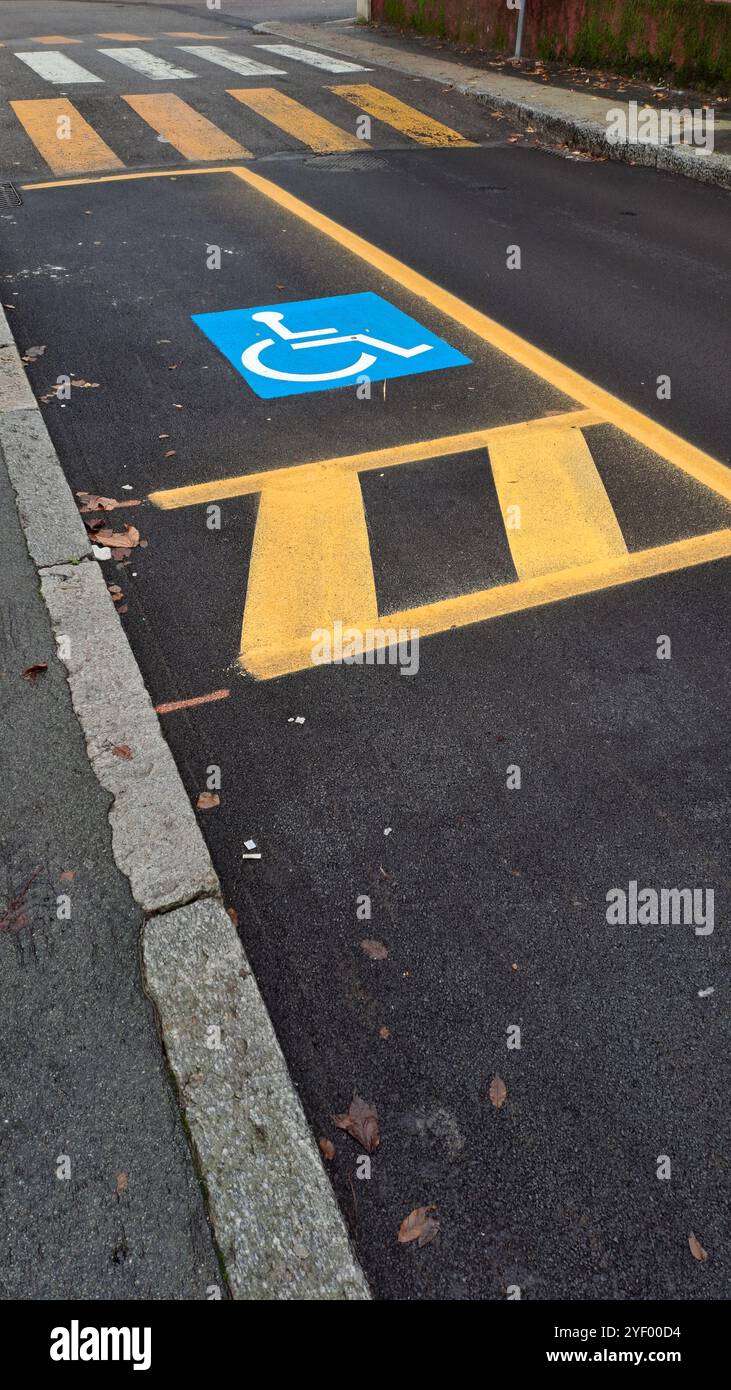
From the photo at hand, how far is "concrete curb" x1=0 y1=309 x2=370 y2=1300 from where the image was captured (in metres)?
2.48

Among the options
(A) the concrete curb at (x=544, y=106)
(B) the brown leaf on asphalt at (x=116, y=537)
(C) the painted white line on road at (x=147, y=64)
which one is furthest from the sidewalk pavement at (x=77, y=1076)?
(C) the painted white line on road at (x=147, y=64)

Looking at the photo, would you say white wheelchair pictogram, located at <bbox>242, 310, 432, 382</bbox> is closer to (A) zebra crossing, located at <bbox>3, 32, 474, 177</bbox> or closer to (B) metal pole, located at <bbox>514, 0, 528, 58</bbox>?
(A) zebra crossing, located at <bbox>3, 32, 474, 177</bbox>

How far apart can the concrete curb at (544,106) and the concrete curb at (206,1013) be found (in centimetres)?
1010

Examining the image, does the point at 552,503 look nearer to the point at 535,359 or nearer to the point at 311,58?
the point at 535,359

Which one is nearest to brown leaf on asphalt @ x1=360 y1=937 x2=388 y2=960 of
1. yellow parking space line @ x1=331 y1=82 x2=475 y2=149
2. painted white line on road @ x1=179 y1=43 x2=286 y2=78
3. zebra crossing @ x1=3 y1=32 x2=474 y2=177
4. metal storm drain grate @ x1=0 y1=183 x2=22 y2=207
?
metal storm drain grate @ x1=0 y1=183 x2=22 y2=207

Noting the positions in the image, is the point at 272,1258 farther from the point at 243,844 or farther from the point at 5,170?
the point at 5,170

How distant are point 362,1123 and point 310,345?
5.98 meters

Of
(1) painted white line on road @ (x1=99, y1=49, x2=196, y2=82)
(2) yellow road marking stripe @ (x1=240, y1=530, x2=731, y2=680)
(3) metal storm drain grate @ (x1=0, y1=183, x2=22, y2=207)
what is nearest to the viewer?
(2) yellow road marking stripe @ (x1=240, y1=530, x2=731, y2=680)

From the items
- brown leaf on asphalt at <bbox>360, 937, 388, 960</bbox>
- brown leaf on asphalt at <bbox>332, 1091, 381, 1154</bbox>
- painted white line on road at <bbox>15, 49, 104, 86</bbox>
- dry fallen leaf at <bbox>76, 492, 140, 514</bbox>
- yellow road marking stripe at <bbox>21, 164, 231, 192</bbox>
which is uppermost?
painted white line on road at <bbox>15, 49, 104, 86</bbox>

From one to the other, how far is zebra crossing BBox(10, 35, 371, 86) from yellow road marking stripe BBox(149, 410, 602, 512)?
1221 cm

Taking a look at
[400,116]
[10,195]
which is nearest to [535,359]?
[10,195]

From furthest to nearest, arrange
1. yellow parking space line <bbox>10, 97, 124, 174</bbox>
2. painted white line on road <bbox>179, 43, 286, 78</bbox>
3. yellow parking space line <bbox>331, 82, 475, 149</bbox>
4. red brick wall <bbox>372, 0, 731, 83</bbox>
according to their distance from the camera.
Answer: painted white line on road <bbox>179, 43, 286, 78</bbox>
red brick wall <bbox>372, 0, 731, 83</bbox>
yellow parking space line <bbox>331, 82, 475, 149</bbox>
yellow parking space line <bbox>10, 97, 124, 174</bbox>

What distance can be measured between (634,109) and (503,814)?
13.2 metres

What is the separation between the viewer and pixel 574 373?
711cm
